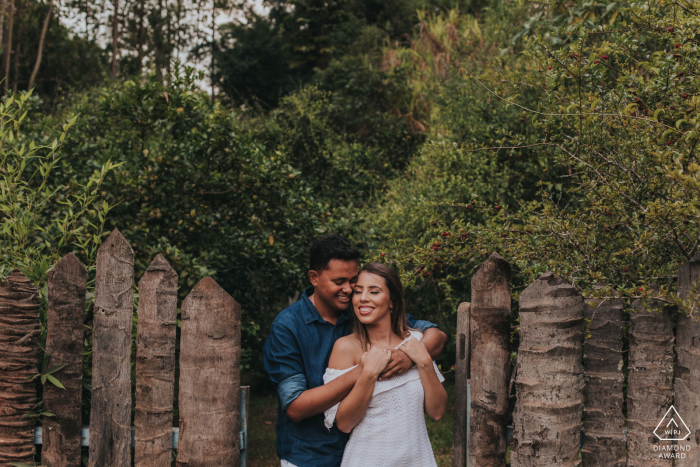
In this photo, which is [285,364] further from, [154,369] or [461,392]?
[461,392]

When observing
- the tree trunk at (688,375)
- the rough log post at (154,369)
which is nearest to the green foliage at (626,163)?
the tree trunk at (688,375)

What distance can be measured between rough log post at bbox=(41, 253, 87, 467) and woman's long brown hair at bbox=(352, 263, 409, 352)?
139 centimetres

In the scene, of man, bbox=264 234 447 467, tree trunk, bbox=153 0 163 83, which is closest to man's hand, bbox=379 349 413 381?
man, bbox=264 234 447 467

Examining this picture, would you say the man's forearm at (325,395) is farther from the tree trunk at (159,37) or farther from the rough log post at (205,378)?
the tree trunk at (159,37)

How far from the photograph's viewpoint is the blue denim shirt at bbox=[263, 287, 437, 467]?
2338 millimetres

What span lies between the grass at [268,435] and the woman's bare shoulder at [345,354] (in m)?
3.40

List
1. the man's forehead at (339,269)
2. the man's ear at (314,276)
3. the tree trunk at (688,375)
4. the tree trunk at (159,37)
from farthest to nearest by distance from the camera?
the tree trunk at (159,37) → the man's ear at (314,276) → the man's forehead at (339,269) → the tree trunk at (688,375)

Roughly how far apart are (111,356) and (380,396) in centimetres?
134

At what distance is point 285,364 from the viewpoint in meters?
2.34

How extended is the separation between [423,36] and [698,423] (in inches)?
385

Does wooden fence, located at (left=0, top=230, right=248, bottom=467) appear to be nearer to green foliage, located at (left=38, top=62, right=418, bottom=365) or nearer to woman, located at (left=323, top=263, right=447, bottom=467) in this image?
woman, located at (left=323, top=263, right=447, bottom=467)

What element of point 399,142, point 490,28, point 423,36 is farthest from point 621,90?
point 423,36

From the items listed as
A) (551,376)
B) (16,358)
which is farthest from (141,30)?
(551,376)

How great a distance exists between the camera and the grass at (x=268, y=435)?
5.47m
